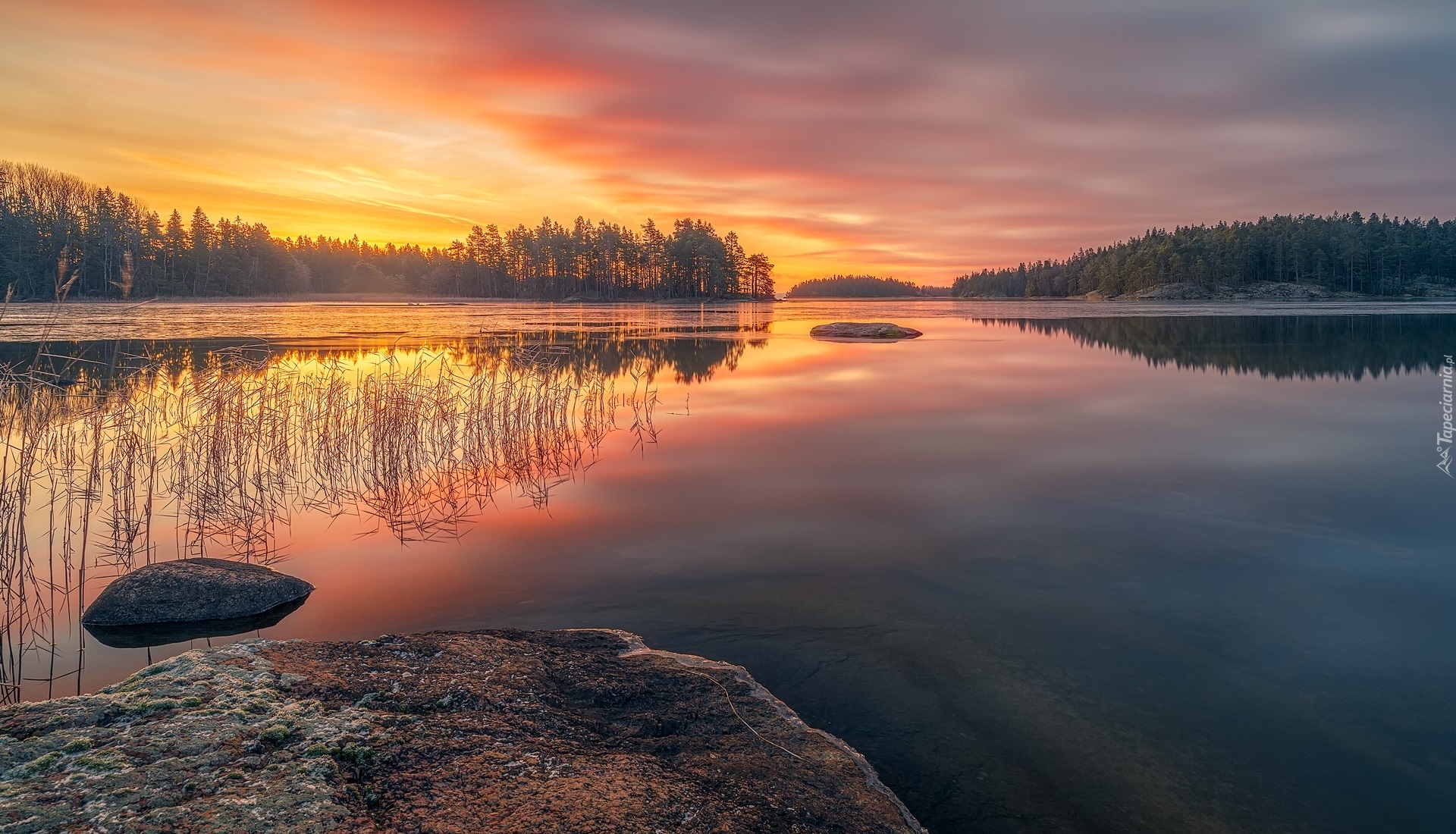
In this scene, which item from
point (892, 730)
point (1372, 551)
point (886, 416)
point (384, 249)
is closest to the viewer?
point (892, 730)

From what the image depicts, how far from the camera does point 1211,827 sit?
391cm

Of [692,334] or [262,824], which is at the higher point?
[692,334]

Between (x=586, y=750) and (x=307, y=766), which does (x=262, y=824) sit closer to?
(x=307, y=766)

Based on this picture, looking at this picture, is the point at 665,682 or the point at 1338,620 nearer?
the point at 665,682

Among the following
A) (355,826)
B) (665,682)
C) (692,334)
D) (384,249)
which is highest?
(384,249)

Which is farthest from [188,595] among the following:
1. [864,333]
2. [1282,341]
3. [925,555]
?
[1282,341]

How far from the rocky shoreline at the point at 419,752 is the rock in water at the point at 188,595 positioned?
239 centimetres

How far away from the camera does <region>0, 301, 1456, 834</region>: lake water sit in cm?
455

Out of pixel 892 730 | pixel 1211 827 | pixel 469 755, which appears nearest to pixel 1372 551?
pixel 1211 827

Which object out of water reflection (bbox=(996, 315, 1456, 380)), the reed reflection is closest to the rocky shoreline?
the reed reflection

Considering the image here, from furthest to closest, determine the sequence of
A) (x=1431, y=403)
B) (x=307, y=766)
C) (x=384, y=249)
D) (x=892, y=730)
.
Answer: (x=384, y=249)
(x=1431, y=403)
(x=892, y=730)
(x=307, y=766)

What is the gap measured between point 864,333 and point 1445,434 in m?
30.3

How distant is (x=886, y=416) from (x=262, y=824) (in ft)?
50.0

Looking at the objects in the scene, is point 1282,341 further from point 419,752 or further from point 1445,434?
point 419,752
